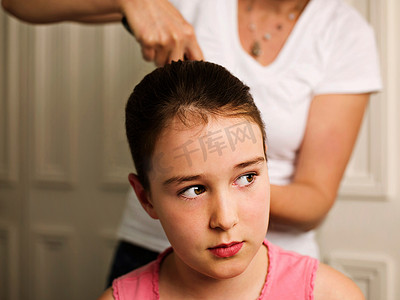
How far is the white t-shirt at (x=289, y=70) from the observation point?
1061 millimetres

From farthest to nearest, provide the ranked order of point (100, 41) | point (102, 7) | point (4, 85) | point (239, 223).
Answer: point (4, 85) < point (100, 41) < point (102, 7) < point (239, 223)

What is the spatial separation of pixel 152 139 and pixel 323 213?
47cm

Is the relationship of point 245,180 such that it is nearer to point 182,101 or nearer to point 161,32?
point 182,101

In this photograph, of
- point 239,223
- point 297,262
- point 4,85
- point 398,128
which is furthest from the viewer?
point 4,85

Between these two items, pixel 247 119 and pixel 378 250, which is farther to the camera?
pixel 378 250

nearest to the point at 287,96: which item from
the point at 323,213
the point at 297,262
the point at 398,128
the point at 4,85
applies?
the point at 323,213

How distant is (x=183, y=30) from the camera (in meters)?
0.89

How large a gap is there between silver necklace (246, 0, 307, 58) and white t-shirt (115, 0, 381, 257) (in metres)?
0.03

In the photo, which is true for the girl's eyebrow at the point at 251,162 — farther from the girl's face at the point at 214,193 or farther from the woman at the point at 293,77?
the woman at the point at 293,77

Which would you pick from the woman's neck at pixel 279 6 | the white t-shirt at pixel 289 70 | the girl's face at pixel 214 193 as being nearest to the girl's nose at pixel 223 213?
the girl's face at pixel 214 193

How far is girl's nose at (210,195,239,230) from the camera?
676 millimetres

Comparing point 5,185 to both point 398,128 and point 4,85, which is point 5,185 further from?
point 398,128

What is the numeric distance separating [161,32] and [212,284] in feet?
1.52

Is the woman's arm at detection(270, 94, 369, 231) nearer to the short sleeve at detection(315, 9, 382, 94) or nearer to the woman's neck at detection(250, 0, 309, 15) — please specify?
the short sleeve at detection(315, 9, 382, 94)
